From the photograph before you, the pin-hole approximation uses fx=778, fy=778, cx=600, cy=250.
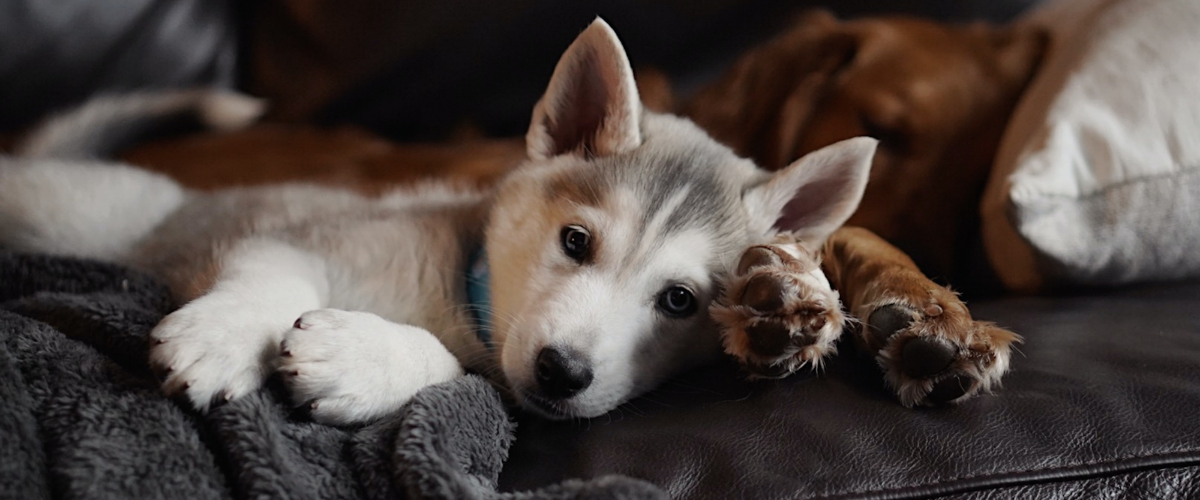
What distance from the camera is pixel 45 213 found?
4.81ft

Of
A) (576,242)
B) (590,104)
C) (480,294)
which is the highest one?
(590,104)

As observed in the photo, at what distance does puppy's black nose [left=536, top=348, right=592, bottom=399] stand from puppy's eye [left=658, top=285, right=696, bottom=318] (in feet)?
0.63

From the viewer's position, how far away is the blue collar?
122 centimetres

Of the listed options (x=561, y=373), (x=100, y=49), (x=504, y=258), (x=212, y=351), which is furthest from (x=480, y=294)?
(x=100, y=49)

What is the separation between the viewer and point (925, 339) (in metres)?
0.97

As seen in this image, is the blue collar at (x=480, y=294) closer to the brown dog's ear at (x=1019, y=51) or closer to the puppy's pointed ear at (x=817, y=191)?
the puppy's pointed ear at (x=817, y=191)

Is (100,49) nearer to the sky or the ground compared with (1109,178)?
nearer to the sky

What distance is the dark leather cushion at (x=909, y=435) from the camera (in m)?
0.82

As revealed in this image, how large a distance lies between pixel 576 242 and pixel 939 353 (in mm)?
530

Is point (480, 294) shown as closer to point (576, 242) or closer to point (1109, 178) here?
point (576, 242)

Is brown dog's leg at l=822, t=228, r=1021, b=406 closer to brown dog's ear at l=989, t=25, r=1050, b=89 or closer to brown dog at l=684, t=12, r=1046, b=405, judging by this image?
brown dog at l=684, t=12, r=1046, b=405

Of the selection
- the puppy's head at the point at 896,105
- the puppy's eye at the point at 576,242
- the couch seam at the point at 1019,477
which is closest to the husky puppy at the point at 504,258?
the puppy's eye at the point at 576,242

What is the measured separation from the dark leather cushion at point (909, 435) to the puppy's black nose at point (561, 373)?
0.05m

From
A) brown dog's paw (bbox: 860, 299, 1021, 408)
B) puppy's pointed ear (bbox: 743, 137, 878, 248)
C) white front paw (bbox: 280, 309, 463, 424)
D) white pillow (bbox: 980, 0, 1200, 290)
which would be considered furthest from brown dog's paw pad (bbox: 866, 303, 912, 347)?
white front paw (bbox: 280, 309, 463, 424)
